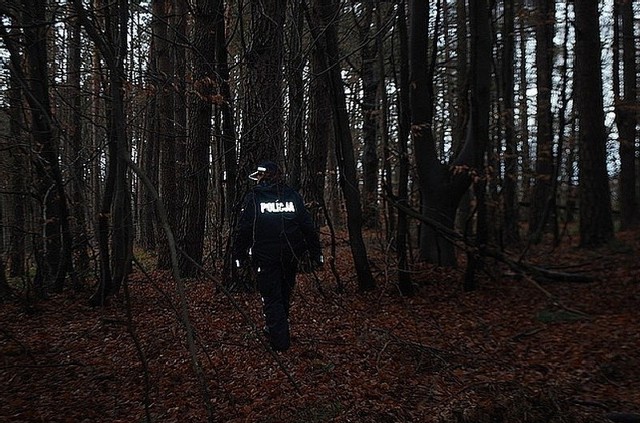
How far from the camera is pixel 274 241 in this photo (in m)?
6.61

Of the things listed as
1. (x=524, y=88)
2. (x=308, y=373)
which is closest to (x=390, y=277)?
(x=308, y=373)

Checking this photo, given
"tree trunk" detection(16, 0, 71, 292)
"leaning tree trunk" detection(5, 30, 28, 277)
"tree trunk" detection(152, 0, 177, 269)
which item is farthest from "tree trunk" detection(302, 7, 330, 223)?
"leaning tree trunk" detection(5, 30, 28, 277)

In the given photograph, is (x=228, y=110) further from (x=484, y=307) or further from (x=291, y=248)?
(x=484, y=307)

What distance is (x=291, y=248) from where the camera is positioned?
662cm

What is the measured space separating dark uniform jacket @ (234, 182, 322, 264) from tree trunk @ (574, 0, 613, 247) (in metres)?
7.11

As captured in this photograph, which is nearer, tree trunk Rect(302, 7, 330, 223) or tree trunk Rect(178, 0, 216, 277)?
tree trunk Rect(302, 7, 330, 223)

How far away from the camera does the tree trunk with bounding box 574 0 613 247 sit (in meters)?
10.9

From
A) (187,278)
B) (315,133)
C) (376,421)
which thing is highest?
(315,133)

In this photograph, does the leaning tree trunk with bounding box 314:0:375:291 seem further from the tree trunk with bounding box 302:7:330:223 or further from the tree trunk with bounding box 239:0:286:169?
the tree trunk with bounding box 239:0:286:169

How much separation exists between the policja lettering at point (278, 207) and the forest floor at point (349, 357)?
149 cm

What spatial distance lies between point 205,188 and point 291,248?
15.5 feet

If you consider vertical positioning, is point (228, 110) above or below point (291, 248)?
above

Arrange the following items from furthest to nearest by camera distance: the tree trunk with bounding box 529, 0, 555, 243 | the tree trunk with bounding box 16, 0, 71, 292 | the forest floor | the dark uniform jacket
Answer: the tree trunk with bounding box 529, 0, 555, 243 → the tree trunk with bounding box 16, 0, 71, 292 → the dark uniform jacket → the forest floor

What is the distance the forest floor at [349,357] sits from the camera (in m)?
4.89
